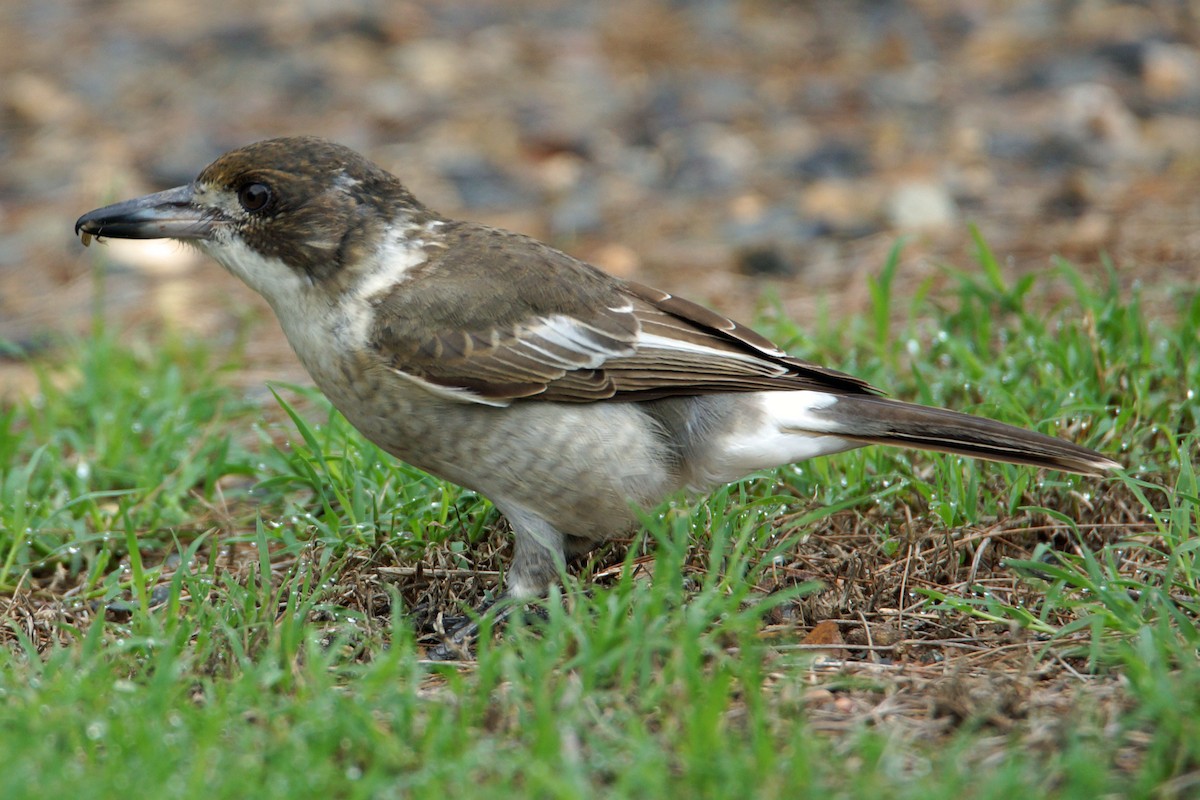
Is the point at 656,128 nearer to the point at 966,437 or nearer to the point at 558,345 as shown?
the point at 558,345

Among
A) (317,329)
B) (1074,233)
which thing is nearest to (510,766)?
(317,329)

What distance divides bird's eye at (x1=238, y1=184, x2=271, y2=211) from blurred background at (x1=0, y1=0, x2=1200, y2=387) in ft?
6.84

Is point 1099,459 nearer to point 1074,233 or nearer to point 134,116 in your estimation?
point 1074,233

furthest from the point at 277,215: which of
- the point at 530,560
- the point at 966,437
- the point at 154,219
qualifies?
the point at 966,437

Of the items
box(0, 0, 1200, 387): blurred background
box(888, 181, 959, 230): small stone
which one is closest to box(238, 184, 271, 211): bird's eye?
box(0, 0, 1200, 387): blurred background

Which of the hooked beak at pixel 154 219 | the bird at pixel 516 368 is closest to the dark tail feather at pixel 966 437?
the bird at pixel 516 368

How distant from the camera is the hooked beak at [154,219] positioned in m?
4.25

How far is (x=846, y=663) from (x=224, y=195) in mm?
2376

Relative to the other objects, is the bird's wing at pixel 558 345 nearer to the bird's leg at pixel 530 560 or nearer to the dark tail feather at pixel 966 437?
the dark tail feather at pixel 966 437

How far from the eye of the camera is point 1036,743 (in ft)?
9.79

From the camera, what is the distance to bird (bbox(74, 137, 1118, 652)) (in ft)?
13.2

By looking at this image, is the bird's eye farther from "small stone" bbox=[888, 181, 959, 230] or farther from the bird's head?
"small stone" bbox=[888, 181, 959, 230]

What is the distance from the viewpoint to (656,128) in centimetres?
909

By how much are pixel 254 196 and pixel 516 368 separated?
1.00m
